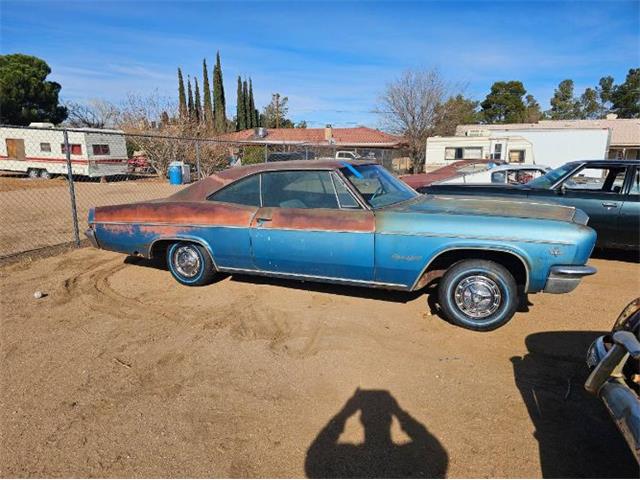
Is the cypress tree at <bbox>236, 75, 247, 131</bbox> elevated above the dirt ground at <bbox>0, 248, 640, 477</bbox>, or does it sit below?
above

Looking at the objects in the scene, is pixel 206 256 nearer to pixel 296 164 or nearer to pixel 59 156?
pixel 296 164

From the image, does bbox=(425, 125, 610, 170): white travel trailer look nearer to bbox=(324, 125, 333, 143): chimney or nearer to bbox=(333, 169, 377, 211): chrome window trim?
bbox=(324, 125, 333, 143): chimney

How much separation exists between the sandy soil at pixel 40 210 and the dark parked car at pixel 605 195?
7811mm

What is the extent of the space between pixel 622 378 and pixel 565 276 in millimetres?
1403

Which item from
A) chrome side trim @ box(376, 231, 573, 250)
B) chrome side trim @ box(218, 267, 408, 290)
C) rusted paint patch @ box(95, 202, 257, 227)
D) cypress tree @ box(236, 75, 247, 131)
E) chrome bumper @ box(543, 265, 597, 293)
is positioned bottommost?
chrome side trim @ box(218, 267, 408, 290)

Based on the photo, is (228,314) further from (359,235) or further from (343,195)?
(343,195)

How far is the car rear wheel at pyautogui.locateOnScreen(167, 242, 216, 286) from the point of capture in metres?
4.77

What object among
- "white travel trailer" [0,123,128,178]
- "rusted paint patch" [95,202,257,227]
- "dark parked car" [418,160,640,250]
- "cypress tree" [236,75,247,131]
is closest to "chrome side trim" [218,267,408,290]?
"rusted paint patch" [95,202,257,227]

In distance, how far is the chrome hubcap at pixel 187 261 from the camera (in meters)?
4.82

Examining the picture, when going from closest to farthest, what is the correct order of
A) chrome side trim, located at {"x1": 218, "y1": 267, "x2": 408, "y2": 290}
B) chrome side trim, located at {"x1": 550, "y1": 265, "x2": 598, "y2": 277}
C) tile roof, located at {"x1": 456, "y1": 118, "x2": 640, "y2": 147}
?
chrome side trim, located at {"x1": 550, "y1": 265, "x2": 598, "y2": 277} → chrome side trim, located at {"x1": 218, "y1": 267, "x2": 408, "y2": 290} → tile roof, located at {"x1": 456, "y1": 118, "x2": 640, "y2": 147}

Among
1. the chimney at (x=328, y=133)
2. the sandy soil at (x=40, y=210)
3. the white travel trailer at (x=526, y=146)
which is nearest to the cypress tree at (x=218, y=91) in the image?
the chimney at (x=328, y=133)

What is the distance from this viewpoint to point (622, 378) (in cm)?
221

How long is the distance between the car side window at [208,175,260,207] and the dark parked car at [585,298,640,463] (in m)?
3.31

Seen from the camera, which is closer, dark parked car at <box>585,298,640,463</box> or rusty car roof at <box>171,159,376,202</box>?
dark parked car at <box>585,298,640,463</box>
